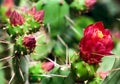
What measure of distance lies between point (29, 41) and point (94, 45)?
26 cm

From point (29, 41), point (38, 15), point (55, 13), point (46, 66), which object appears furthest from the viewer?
point (55, 13)

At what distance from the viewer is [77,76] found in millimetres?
1695

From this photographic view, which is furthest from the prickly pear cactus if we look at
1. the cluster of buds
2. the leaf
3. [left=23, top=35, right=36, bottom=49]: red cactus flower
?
the cluster of buds

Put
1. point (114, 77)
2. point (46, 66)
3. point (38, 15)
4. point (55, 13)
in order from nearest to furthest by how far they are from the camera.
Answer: point (114, 77) < point (38, 15) < point (46, 66) < point (55, 13)

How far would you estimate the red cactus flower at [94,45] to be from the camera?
1.65m

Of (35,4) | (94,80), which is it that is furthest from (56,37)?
(94,80)

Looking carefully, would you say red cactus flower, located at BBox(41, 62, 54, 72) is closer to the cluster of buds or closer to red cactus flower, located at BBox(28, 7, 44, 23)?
red cactus flower, located at BBox(28, 7, 44, 23)

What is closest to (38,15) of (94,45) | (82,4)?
(94,45)

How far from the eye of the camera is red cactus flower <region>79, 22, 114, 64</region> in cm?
165

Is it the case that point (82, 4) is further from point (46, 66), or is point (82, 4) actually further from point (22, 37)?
point (22, 37)

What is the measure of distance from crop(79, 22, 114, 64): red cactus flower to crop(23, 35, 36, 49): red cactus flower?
195 millimetres

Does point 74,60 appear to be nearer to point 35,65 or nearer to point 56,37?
point 35,65

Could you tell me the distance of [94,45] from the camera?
166 cm

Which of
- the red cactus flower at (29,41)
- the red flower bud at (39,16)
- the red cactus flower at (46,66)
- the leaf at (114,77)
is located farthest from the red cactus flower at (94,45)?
the red cactus flower at (46,66)
